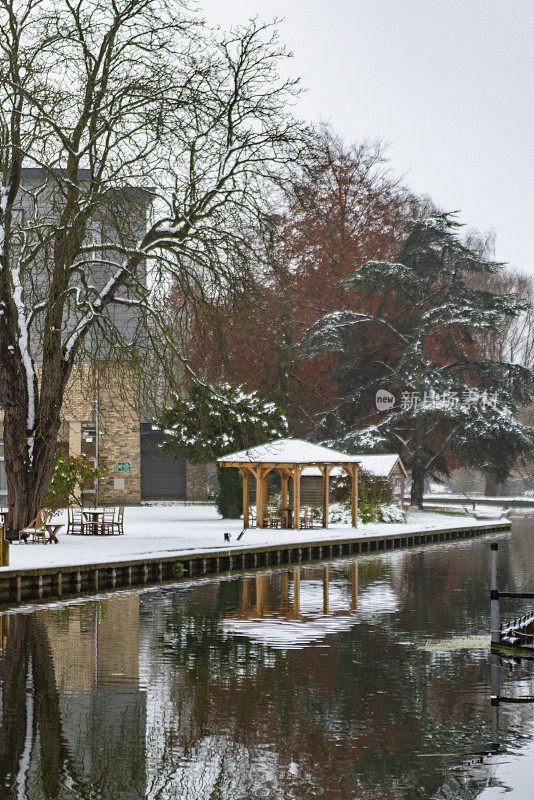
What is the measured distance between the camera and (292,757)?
953 cm

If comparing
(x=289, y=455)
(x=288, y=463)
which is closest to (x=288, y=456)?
(x=289, y=455)

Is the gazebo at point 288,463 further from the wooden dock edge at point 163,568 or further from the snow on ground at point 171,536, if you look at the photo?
the wooden dock edge at point 163,568

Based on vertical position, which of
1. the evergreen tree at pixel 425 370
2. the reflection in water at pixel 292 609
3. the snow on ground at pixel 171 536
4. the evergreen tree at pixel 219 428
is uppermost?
the evergreen tree at pixel 425 370

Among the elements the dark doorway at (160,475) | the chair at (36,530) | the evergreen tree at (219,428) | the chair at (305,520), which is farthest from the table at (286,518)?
the dark doorway at (160,475)

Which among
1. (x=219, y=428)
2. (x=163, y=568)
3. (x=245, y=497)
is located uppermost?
(x=219, y=428)

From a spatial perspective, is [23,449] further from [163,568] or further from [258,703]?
[258,703]

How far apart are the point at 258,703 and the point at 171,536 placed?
20.6 metres

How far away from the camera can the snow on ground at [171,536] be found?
2491cm

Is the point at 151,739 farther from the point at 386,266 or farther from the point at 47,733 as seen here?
the point at 386,266

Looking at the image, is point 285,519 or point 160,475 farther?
point 160,475

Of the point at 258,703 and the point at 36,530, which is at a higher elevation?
Answer: the point at 36,530

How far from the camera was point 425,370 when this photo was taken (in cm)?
5281

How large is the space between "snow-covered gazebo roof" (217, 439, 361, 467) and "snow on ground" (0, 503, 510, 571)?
82.8 inches

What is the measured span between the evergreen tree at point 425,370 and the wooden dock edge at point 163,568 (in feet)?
47.4
